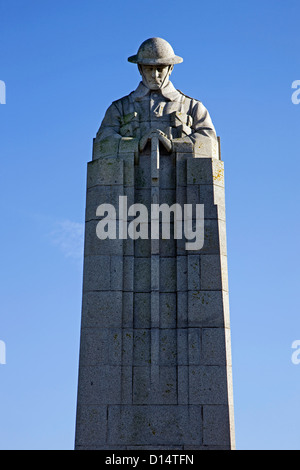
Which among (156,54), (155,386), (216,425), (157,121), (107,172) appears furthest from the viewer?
(156,54)

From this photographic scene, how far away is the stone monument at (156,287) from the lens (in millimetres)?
18062

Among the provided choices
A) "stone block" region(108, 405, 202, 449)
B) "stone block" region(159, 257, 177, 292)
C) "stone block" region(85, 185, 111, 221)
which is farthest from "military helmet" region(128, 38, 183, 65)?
"stone block" region(108, 405, 202, 449)

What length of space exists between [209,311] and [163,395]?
85.7 inches

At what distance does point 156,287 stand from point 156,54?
622 centimetres

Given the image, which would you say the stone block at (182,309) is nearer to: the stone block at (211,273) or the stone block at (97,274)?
the stone block at (211,273)

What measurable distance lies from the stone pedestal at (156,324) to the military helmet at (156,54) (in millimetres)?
2624

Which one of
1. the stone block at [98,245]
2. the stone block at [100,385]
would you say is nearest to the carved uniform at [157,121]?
the stone block at [98,245]

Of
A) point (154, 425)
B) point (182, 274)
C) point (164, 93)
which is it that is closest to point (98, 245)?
point (182, 274)

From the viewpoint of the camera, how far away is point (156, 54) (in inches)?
828

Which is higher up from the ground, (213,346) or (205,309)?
(205,309)

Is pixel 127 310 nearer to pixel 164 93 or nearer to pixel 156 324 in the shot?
pixel 156 324

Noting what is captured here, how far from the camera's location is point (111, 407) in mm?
18141

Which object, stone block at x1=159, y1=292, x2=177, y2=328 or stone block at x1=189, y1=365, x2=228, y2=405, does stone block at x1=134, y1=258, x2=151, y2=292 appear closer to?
stone block at x1=159, y1=292, x2=177, y2=328
